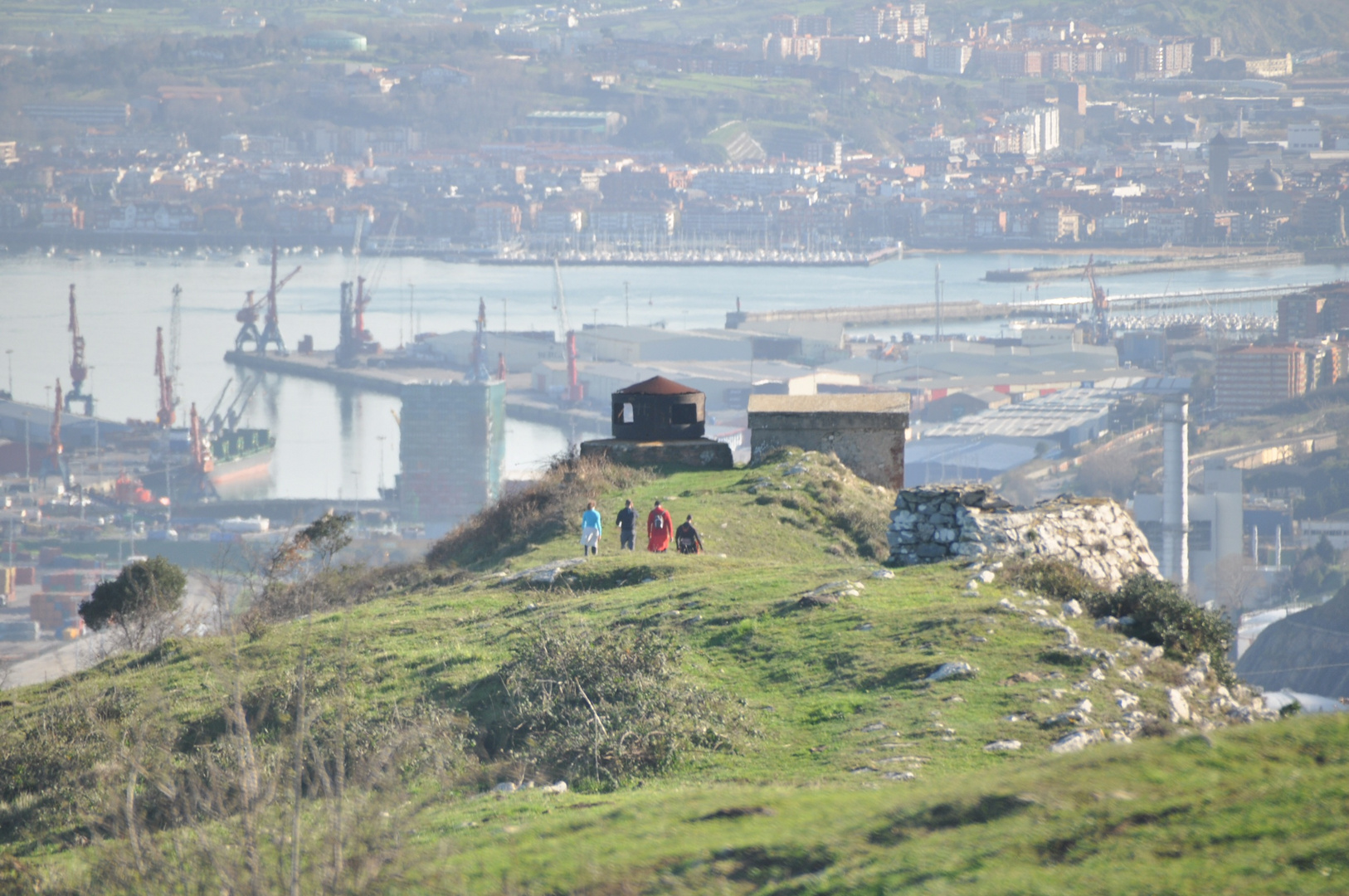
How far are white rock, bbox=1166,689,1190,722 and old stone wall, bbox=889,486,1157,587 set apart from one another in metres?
1.77

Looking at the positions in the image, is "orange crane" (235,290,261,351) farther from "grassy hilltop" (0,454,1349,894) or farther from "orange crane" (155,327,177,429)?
"grassy hilltop" (0,454,1349,894)

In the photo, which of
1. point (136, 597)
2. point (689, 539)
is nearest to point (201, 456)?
point (136, 597)

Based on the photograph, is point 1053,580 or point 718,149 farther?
point 718,149

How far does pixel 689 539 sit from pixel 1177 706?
3.99m

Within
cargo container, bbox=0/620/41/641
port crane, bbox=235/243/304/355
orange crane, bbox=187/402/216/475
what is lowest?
cargo container, bbox=0/620/41/641

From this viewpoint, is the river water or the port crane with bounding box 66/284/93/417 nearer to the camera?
the river water

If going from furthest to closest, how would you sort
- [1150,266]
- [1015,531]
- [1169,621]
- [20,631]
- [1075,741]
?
[1150,266], [20,631], [1015,531], [1169,621], [1075,741]

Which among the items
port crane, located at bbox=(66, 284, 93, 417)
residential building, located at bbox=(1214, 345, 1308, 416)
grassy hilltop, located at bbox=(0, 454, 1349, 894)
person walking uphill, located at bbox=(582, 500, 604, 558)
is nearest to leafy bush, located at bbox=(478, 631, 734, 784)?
grassy hilltop, located at bbox=(0, 454, 1349, 894)

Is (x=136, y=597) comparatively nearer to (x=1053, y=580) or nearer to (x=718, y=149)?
(x=1053, y=580)

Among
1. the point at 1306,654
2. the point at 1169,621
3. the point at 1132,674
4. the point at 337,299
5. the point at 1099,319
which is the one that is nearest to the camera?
the point at 1132,674

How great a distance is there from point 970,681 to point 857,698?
36 centimetres

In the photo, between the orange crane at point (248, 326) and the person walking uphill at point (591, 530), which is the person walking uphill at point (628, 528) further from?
the orange crane at point (248, 326)

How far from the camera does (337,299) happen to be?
289 ft

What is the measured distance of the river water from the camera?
58.2 m
